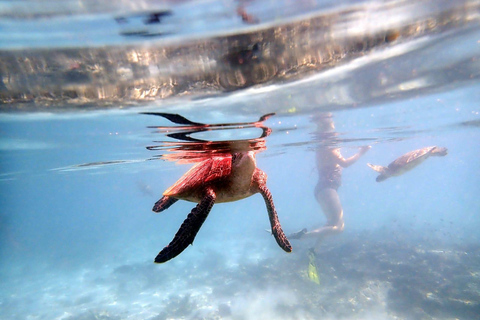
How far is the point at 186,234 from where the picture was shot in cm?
404

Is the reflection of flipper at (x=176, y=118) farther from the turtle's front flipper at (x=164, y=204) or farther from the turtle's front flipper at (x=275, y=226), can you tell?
the turtle's front flipper at (x=275, y=226)

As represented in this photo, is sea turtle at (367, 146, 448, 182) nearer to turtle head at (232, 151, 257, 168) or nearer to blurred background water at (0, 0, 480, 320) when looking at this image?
blurred background water at (0, 0, 480, 320)

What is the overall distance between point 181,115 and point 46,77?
12.5 ft

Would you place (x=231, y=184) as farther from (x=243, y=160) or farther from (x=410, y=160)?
(x=410, y=160)

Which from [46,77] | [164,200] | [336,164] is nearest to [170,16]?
[46,77]

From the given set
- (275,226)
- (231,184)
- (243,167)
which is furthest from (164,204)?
(275,226)

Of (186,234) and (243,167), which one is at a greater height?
(243,167)

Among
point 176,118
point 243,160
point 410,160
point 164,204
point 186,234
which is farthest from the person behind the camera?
point 410,160

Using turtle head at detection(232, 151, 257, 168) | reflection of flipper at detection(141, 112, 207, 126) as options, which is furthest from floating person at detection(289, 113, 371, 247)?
turtle head at detection(232, 151, 257, 168)

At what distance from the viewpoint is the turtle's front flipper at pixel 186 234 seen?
3773mm

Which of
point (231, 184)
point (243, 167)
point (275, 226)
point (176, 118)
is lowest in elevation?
point (275, 226)

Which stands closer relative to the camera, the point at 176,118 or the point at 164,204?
the point at 164,204

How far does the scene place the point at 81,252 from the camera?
1522 inches

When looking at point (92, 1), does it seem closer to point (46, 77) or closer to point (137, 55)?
point (137, 55)
